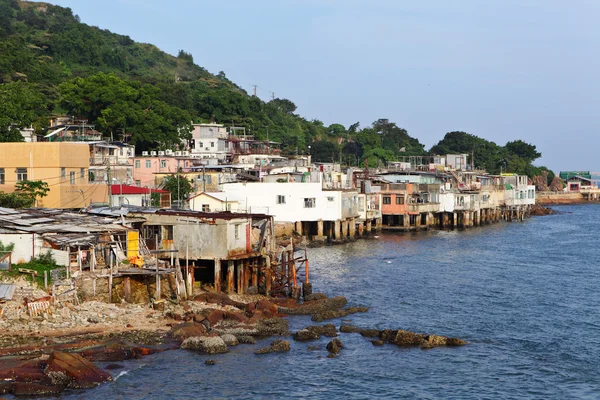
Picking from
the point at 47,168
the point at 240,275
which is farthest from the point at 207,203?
the point at 240,275

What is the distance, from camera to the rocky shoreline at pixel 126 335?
28.0 m

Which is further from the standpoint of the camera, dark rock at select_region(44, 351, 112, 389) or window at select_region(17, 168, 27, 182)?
window at select_region(17, 168, 27, 182)

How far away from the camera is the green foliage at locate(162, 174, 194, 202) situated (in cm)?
7388

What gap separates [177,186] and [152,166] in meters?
11.0

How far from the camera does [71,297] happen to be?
34938 mm

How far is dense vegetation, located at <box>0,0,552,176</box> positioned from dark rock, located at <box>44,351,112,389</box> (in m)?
45.9

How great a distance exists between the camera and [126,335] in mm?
33125

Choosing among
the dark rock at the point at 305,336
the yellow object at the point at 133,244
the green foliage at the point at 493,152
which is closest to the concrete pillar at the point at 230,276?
the yellow object at the point at 133,244

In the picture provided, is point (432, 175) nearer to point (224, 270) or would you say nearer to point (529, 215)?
point (529, 215)

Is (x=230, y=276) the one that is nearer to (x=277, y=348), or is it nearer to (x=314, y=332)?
(x=314, y=332)

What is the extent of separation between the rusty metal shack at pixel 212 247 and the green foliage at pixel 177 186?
94.1 feet

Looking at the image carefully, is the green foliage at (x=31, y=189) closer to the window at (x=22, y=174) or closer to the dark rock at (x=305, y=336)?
the window at (x=22, y=174)

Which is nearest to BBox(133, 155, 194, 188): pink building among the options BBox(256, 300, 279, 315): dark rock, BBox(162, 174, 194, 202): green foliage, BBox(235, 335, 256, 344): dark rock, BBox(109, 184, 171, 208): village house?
BBox(162, 174, 194, 202): green foliage

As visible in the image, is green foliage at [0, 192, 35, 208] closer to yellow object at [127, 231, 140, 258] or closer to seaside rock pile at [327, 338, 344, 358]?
yellow object at [127, 231, 140, 258]
